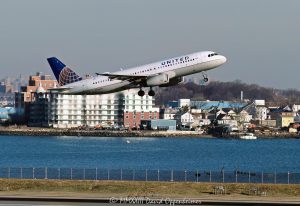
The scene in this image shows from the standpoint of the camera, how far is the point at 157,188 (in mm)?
91375

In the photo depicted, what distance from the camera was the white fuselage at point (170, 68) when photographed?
105125 mm

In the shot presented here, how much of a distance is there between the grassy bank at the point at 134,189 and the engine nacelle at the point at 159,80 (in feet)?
46.3

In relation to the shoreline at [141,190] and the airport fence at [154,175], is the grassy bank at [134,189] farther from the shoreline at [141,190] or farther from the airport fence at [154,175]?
the airport fence at [154,175]

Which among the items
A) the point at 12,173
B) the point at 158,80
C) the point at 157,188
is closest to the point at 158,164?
the point at 12,173

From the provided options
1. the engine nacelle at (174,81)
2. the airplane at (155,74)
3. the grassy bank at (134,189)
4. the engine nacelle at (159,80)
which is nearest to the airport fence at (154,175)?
the airplane at (155,74)

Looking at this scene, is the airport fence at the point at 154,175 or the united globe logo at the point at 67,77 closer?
the airport fence at the point at 154,175

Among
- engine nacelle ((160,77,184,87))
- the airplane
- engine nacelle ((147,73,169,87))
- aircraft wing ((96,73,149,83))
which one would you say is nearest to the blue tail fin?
the airplane

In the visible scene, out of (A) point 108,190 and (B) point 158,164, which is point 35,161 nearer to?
(B) point 158,164

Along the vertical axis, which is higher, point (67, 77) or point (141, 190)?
point (67, 77)

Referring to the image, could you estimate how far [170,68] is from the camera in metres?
105

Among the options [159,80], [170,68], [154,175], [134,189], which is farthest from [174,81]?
[154,175]

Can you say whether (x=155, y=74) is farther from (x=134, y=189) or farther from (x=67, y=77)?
(x=67, y=77)

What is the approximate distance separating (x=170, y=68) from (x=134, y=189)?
19.0m

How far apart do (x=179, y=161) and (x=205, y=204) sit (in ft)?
378
